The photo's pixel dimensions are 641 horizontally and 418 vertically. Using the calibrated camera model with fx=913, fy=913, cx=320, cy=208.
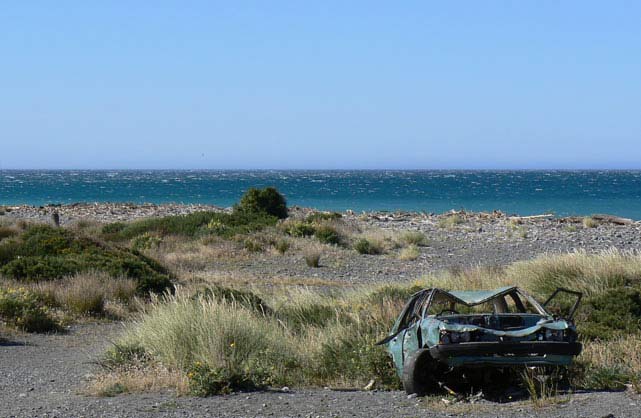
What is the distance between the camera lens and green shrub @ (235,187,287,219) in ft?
134

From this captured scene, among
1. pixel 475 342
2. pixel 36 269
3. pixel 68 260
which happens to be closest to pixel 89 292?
pixel 36 269

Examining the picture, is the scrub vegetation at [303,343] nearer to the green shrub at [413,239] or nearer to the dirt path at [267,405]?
the dirt path at [267,405]

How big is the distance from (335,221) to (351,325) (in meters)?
27.5

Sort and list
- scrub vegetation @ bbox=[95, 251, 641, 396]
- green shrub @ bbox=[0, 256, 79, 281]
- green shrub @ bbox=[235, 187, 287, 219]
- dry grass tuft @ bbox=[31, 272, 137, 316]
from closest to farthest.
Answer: scrub vegetation @ bbox=[95, 251, 641, 396], dry grass tuft @ bbox=[31, 272, 137, 316], green shrub @ bbox=[0, 256, 79, 281], green shrub @ bbox=[235, 187, 287, 219]

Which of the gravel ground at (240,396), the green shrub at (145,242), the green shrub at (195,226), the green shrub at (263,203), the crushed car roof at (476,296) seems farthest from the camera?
the green shrub at (263,203)

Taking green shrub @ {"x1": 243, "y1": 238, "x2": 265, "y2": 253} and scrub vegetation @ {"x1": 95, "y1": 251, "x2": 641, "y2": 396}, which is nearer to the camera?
scrub vegetation @ {"x1": 95, "y1": 251, "x2": 641, "y2": 396}

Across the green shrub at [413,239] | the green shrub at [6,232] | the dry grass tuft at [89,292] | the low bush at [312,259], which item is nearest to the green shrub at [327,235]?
the green shrub at [413,239]

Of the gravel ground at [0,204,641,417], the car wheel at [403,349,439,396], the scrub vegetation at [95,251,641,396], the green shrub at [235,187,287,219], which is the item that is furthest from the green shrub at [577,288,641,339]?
the green shrub at [235,187,287,219]

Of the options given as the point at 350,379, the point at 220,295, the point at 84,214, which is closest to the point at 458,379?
the point at 350,379

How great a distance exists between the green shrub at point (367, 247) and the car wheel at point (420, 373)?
22559 mm

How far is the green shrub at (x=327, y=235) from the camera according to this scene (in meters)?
33.9

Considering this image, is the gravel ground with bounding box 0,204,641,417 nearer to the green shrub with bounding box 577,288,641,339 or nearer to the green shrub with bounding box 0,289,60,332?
the green shrub with bounding box 0,289,60,332

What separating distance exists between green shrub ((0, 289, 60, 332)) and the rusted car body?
8.28 metres

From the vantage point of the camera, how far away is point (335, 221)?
4031 cm
